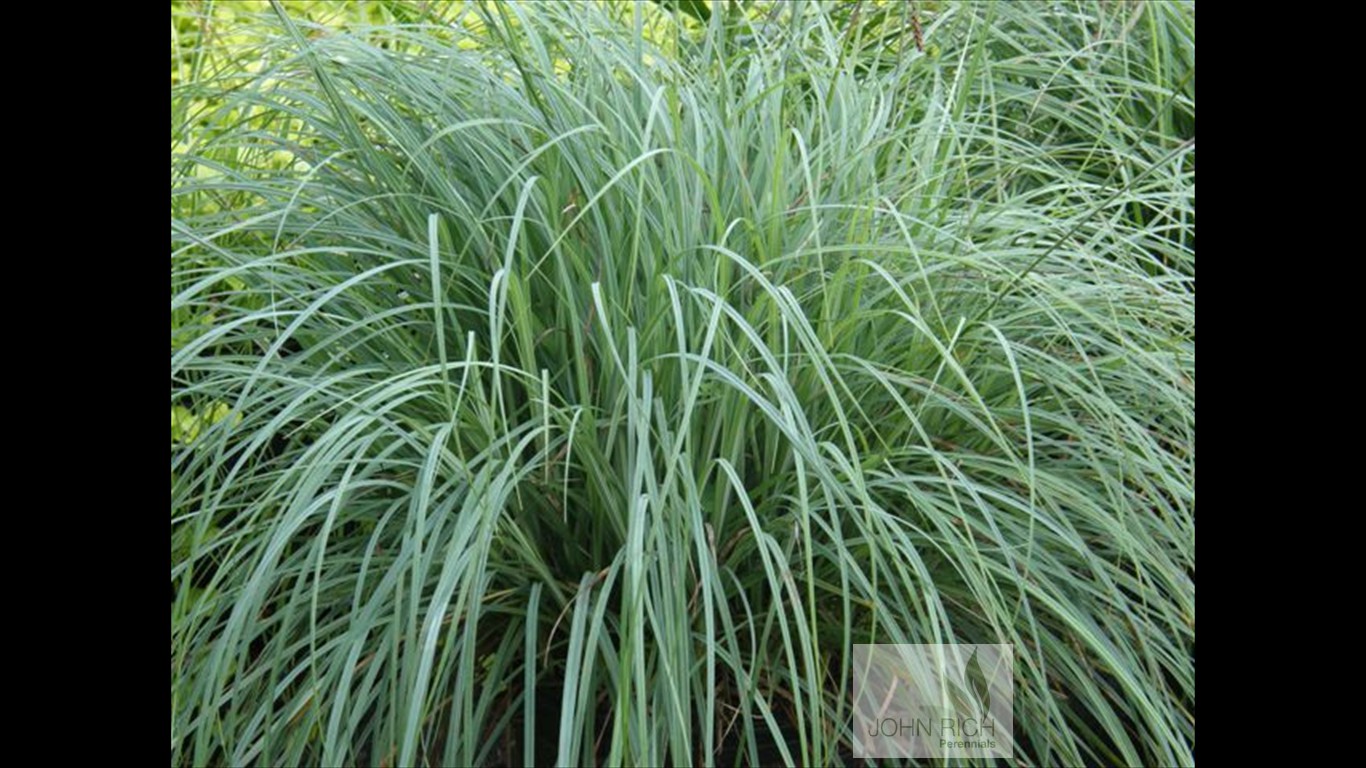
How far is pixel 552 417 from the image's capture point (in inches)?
84.4

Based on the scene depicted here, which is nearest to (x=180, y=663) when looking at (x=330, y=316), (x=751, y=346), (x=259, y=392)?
(x=259, y=392)

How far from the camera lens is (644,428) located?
1846mm

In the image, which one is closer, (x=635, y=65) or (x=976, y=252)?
(x=976, y=252)

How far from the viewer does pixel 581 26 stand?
262 centimetres

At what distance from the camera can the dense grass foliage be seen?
1.87 m

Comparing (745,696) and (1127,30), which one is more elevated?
(1127,30)

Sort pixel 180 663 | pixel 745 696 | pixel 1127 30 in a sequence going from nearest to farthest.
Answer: pixel 745 696, pixel 180 663, pixel 1127 30

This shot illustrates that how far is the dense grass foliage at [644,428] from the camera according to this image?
73.5 inches

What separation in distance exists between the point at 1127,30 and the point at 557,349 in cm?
163

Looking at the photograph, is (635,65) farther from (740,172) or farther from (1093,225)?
(1093,225)

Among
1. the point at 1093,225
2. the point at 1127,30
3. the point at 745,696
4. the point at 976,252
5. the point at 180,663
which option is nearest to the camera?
the point at 745,696

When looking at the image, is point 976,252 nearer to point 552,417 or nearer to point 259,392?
point 552,417

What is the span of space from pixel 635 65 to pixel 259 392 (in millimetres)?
928

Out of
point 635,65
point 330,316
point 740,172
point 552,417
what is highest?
point 635,65
